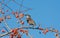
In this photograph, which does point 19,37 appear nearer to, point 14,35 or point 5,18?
point 14,35

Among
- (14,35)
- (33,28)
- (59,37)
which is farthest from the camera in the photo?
(14,35)

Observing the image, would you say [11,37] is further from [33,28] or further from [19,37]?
[33,28]

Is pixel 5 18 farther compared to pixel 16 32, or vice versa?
pixel 5 18

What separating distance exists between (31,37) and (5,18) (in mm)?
1110

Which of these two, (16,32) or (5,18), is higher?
(5,18)

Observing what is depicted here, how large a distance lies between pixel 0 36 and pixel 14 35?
852mm

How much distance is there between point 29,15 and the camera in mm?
5758

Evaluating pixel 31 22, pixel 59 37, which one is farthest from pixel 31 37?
pixel 59 37

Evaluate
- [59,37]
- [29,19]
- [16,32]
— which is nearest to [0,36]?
[16,32]

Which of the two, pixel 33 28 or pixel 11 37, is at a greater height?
pixel 33 28

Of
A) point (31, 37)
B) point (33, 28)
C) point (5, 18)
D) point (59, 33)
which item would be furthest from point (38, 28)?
point (5, 18)

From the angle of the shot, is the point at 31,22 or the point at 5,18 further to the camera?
the point at 5,18

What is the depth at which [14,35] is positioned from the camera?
566cm

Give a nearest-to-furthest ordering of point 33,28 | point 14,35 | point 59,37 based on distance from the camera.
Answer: point 33,28 → point 59,37 → point 14,35
